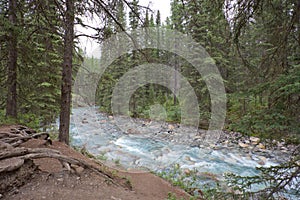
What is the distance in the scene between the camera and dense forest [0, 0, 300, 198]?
2775 mm

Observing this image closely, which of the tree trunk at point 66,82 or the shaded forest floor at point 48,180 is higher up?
the tree trunk at point 66,82

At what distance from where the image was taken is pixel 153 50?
795 centimetres

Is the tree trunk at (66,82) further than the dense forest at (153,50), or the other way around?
the tree trunk at (66,82)

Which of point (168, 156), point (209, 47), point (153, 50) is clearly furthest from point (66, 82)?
point (209, 47)

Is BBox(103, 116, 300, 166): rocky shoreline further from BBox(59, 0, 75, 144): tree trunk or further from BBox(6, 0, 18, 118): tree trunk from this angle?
BBox(6, 0, 18, 118): tree trunk

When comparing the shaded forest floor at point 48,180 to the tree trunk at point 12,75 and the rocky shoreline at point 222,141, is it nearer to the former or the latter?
the tree trunk at point 12,75

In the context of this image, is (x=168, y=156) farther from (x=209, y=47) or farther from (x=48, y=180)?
(x=209, y=47)

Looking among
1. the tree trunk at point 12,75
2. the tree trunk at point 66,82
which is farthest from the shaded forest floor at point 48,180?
the tree trunk at point 12,75

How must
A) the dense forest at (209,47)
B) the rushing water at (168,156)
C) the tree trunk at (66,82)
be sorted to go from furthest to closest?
the rushing water at (168,156)
the tree trunk at (66,82)
the dense forest at (209,47)

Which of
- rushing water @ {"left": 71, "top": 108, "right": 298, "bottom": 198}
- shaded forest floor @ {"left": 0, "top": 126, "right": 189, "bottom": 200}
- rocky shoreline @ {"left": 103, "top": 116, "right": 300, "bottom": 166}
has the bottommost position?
rushing water @ {"left": 71, "top": 108, "right": 298, "bottom": 198}

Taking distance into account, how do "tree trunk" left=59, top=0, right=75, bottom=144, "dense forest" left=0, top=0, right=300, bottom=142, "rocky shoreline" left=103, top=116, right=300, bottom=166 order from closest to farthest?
"dense forest" left=0, top=0, right=300, bottom=142, "tree trunk" left=59, top=0, right=75, bottom=144, "rocky shoreline" left=103, top=116, right=300, bottom=166

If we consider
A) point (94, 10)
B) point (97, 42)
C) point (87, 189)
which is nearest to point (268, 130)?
point (87, 189)

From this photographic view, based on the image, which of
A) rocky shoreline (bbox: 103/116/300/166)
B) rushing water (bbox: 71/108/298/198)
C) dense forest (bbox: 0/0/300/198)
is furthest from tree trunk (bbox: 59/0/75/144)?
rocky shoreline (bbox: 103/116/300/166)

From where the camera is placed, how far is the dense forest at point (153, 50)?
278cm
